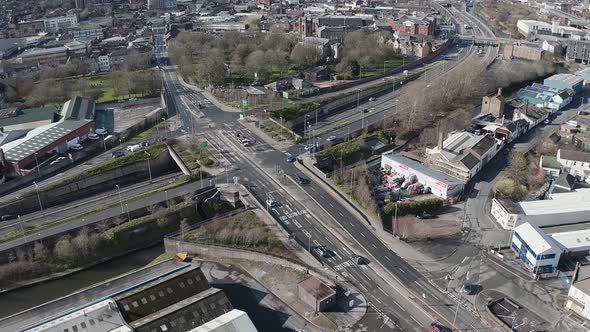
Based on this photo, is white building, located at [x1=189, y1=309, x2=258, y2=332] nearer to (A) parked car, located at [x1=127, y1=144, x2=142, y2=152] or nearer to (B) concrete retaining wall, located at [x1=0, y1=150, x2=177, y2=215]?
(B) concrete retaining wall, located at [x1=0, y1=150, x2=177, y2=215]

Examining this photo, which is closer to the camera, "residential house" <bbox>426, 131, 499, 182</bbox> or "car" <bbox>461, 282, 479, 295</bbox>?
"car" <bbox>461, 282, 479, 295</bbox>

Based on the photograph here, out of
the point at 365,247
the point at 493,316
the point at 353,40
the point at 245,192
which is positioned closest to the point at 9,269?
the point at 245,192

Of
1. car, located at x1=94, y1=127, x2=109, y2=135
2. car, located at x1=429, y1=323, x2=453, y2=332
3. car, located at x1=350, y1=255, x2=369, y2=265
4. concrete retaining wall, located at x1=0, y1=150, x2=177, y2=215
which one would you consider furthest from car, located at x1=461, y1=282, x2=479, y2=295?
car, located at x1=94, y1=127, x2=109, y2=135

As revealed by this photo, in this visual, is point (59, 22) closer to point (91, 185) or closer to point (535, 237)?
point (91, 185)

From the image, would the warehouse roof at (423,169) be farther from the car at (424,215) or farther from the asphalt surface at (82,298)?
the asphalt surface at (82,298)

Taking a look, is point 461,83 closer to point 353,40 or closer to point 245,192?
point 353,40

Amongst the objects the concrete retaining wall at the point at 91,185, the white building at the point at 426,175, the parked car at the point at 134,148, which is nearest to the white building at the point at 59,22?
the parked car at the point at 134,148
